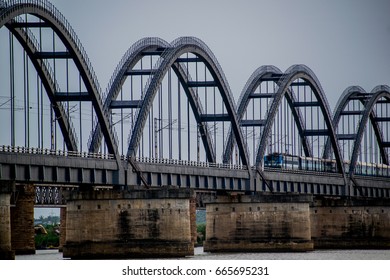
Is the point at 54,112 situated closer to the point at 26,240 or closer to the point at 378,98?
the point at 26,240

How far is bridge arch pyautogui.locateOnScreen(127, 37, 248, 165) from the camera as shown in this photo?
111 m

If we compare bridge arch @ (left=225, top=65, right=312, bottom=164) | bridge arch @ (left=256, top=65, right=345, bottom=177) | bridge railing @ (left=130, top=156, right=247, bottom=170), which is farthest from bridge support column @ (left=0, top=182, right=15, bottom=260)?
bridge arch @ (left=225, top=65, right=312, bottom=164)

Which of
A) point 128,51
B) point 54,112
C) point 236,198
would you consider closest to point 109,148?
point 54,112

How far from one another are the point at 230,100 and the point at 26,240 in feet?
74.1

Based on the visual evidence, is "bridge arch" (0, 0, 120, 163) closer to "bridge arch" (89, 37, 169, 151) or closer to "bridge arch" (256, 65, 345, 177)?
"bridge arch" (89, 37, 169, 151)

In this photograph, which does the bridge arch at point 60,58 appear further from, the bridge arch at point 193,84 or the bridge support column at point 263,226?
the bridge support column at point 263,226

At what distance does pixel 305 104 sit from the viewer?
158 meters

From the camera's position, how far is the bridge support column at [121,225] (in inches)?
4072

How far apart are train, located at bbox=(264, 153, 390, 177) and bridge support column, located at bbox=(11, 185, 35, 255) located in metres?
25.4

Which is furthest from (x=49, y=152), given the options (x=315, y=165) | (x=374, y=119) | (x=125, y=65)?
(x=374, y=119)

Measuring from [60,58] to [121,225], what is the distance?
42.1 feet

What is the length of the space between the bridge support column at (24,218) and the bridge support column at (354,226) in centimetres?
2799

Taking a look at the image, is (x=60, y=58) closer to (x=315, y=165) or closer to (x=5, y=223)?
(x=5, y=223)
